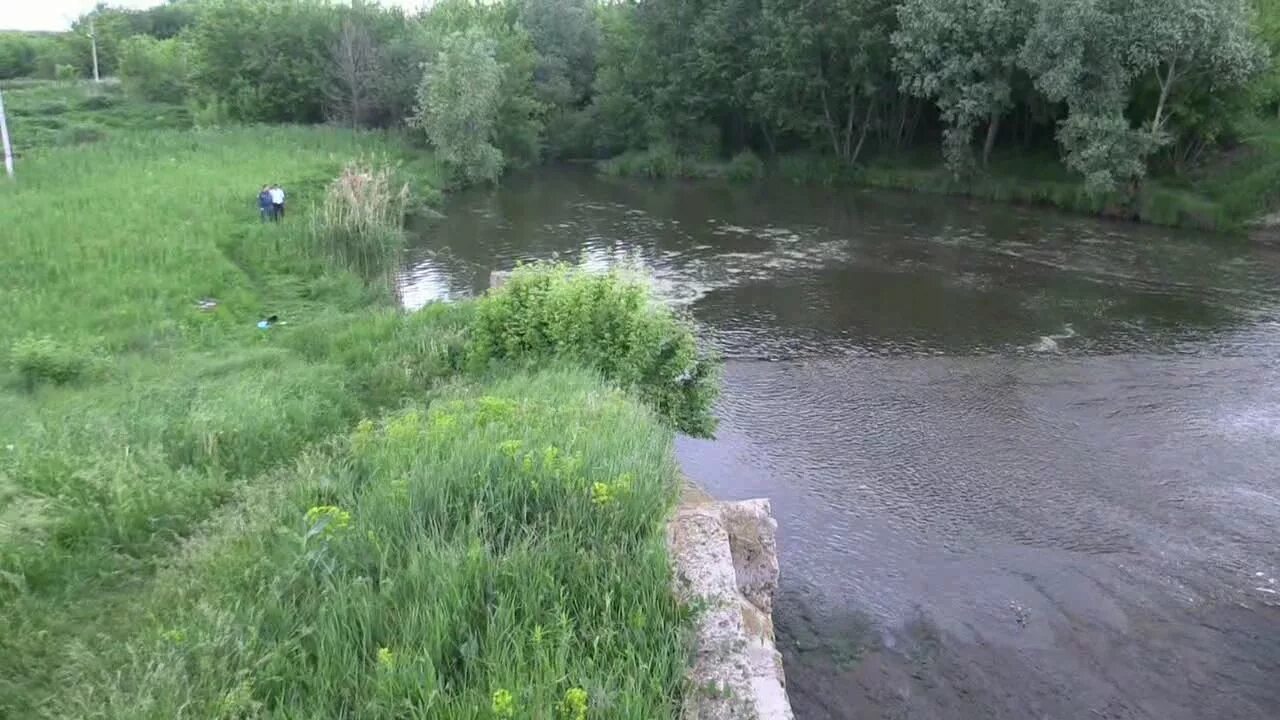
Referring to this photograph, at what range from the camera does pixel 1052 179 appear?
3161cm

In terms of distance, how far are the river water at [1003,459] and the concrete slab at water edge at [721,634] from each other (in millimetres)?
2133

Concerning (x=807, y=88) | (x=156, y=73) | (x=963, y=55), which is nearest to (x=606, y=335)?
(x=963, y=55)

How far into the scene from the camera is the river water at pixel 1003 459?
25.7ft

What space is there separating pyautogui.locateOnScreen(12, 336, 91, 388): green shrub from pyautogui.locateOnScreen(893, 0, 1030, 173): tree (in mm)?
27800

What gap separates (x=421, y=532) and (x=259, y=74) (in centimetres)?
4925

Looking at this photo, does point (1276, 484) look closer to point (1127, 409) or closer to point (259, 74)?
point (1127, 409)

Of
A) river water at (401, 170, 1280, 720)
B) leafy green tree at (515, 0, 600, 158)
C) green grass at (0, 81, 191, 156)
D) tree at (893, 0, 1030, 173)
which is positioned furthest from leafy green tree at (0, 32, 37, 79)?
tree at (893, 0, 1030, 173)

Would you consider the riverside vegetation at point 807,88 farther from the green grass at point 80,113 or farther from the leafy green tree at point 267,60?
the green grass at point 80,113

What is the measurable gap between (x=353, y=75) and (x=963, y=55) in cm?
2877

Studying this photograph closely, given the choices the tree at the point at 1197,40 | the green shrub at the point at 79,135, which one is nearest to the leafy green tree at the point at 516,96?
the green shrub at the point at 79,135

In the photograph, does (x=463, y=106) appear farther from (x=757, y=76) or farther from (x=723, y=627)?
(x=723, y=627)

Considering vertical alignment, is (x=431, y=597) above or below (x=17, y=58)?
below

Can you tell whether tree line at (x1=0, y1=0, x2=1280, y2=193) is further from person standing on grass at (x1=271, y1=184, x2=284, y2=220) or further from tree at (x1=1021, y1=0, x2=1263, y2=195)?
person standing on grass at (x1=271, y1=184, x2=284, y2=220)

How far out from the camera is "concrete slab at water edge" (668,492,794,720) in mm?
4531
